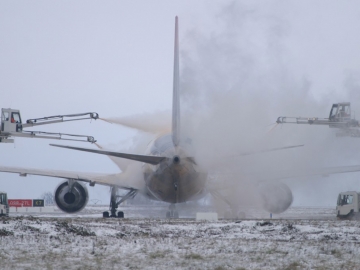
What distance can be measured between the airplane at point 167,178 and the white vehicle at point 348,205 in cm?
199

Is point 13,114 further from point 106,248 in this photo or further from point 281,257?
point 281,257

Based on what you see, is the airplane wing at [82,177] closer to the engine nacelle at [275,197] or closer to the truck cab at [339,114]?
the engine nacelle at [275,197]

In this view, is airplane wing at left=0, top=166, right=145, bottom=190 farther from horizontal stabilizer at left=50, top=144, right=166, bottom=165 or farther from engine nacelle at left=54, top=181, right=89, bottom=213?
horizontal stabilizer at left=50, top=144, right=166, bottom=165

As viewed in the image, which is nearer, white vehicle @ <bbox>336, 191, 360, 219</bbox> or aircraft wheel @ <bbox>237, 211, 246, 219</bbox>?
aircraft wheel @ <bbox>237, 211, 246, 219</bbox>

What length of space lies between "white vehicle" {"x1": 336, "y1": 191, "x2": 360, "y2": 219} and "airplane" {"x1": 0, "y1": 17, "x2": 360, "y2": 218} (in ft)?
6.54

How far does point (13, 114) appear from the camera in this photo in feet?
192

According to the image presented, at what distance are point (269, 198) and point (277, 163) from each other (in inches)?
112

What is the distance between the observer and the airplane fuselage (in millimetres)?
39875

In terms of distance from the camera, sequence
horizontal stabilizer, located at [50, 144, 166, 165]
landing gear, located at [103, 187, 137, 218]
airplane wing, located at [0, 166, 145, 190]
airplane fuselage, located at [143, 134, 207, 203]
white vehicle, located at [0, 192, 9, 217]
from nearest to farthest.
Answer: horizontal stabilizer, located at [50, 144, 166, 165]
airplane fuselage, located at [143, 134, 207, 203]
landing gear, located at [103, 187, 137, 218]
airplane wing, located at [0, 166, 145, 190]
white vehicle, located at [0, 192, 9, 217]

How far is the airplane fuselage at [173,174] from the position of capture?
39875mm

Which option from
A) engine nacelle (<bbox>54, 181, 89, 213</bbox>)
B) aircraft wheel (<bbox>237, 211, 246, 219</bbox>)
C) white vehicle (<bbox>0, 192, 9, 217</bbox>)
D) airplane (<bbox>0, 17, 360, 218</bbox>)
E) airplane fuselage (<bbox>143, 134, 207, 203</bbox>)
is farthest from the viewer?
white vehicle (<bbox>0, 192, 9, 217</bbox>)

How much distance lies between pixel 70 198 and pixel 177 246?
85.7 ft

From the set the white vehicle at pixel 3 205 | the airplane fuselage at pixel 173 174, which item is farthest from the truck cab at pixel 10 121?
the airplane fuselage at pixel 173 174

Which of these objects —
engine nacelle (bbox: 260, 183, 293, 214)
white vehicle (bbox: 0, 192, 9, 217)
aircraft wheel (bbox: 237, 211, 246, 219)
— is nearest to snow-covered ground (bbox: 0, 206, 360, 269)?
aircraft wheel (bbox: 237, 211, 246, 219)
